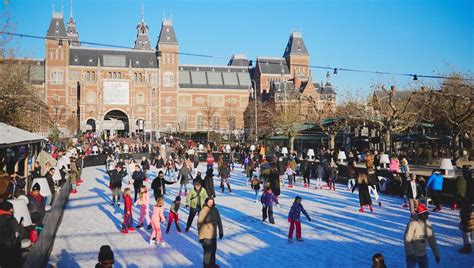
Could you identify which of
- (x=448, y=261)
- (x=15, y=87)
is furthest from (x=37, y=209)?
(x=15, y=87)

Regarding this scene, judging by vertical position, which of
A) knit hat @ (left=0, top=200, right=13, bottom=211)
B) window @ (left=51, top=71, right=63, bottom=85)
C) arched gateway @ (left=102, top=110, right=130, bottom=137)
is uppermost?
window @ (left=51, top=71, right=63, bottom=85)

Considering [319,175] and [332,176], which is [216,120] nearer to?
[319,175]

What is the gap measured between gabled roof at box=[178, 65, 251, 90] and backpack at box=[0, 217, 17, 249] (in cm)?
7312

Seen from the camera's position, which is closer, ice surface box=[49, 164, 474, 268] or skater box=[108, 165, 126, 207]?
ice surface box=[49, 164, 474, 268]

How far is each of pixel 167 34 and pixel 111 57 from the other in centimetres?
990

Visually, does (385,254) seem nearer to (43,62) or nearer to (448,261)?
(448,261)

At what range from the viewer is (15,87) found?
22.5 m

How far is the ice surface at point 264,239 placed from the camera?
8.43m

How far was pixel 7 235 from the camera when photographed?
6.12m

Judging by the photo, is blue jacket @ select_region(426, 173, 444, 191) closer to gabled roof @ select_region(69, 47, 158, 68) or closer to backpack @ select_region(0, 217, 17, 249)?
backpack @ select_region(0, 217, 17, 249)

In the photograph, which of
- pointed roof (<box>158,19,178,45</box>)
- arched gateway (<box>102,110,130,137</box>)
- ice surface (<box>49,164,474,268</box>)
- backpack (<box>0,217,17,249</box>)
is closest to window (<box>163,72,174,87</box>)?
pointed roof (<box>158,19,178,45</box>)

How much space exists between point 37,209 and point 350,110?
28.4m

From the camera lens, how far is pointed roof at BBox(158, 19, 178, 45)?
76.2 m

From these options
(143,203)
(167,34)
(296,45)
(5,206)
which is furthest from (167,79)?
(5,206)
